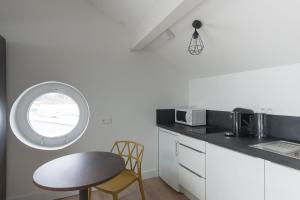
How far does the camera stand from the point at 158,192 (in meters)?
2.46

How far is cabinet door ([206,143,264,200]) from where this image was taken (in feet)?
4.57

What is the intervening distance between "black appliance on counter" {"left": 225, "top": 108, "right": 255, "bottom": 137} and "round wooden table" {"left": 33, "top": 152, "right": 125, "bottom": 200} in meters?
1.24

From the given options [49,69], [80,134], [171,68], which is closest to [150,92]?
[171,68]

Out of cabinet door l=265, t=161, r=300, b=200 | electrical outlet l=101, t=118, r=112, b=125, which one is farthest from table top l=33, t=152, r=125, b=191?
cabinet door l=265, t=161, r=300, b=200

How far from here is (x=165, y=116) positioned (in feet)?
9.54

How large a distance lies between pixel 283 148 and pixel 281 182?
31cm

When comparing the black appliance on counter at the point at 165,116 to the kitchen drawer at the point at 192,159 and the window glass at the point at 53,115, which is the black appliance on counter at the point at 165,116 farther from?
the window glass at the point at 53,115

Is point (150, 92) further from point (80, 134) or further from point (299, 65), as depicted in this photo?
point (299, 65)

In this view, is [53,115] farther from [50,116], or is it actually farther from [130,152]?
[130,152]

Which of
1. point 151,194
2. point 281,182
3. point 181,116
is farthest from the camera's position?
point 181,116

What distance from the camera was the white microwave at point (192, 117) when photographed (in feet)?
8.40

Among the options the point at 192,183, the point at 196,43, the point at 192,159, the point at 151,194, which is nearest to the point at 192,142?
the point at 192,159

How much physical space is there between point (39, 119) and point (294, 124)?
9.81ft

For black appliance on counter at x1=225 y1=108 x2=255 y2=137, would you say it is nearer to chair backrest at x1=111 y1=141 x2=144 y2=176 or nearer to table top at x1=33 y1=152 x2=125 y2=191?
chair backrest at x1=111 y1=141 x2=144 y2=176
